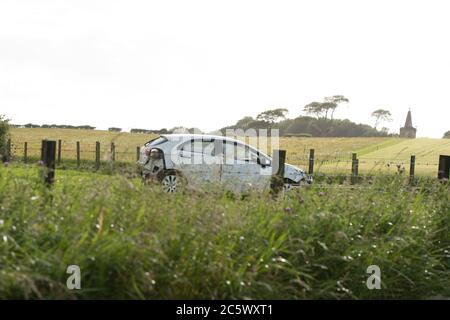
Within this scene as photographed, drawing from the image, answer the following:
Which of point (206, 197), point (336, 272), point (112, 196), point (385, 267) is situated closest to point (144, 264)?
point (112, 196)

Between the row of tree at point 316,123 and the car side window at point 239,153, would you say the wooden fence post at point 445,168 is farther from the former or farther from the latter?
the row of tree at point 316,123

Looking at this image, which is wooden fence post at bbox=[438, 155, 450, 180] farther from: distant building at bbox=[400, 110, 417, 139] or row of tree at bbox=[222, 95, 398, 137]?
distant building at bbox=[400, 110, 417, 139]

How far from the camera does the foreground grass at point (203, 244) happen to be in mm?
3832

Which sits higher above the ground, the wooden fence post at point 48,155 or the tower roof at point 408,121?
the tower roof at point 408,121

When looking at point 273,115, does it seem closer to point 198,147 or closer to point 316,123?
point 316,123

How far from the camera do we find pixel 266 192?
612cm

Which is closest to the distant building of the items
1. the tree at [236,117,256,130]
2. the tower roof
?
the tower roof

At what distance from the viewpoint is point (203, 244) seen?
169 inches

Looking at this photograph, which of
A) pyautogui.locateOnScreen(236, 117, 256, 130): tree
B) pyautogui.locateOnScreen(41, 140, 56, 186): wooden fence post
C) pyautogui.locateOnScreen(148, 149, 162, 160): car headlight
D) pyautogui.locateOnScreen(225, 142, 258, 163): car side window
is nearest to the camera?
pyautogui.locateOnScreen(41, 140, 56, 186): wooden fence post

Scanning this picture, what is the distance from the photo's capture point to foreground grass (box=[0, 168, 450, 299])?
3.83 meters

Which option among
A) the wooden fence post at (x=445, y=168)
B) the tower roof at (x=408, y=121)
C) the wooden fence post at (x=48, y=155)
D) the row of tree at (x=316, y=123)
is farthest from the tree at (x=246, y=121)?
the wooden fence post at (x=48, y=155)

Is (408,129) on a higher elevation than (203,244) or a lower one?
higher

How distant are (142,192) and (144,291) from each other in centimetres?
126

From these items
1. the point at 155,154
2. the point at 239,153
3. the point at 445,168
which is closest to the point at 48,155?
the point at 445,168
